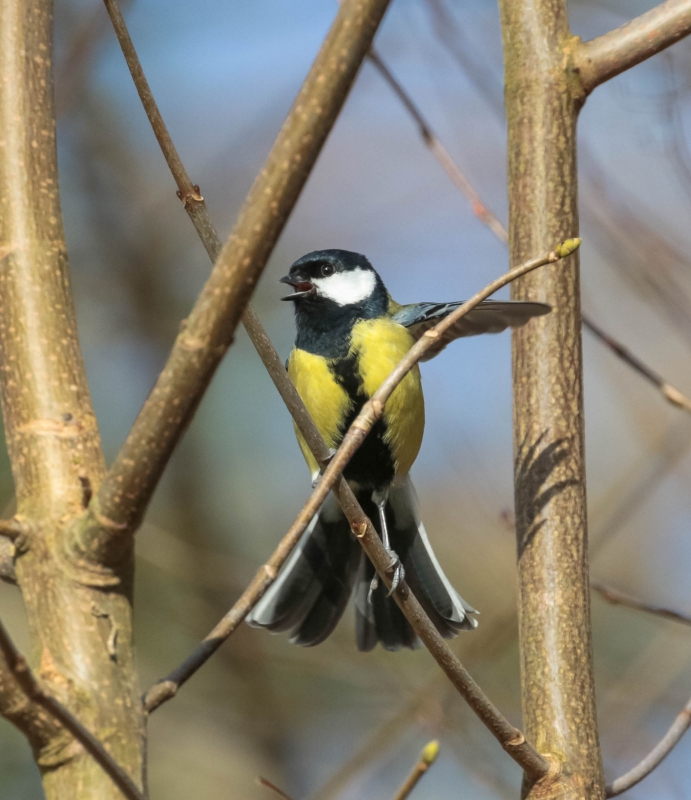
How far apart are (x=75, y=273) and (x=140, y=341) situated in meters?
0.50

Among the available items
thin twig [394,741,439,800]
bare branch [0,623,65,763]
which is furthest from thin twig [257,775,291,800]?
bare branch [0,623,65,763]

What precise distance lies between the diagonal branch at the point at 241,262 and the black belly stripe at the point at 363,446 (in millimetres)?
1336

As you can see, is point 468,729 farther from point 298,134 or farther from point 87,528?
point 298,134

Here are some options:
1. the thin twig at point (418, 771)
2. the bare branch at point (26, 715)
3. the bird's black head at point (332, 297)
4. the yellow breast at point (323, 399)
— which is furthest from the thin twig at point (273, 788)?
the bird's black head at point (332, 297)

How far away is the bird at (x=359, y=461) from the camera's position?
2283mm

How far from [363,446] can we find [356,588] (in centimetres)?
41

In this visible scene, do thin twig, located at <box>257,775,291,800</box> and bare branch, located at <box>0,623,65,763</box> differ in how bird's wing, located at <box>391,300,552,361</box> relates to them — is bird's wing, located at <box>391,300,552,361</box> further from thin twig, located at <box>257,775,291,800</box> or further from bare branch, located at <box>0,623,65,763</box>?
bare branch, located at <box>0,623,65,763</box>

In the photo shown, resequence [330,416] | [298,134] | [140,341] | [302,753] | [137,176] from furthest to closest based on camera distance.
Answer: [137,176]
[140,341]
[302,753]
[330,416]
[298,134]

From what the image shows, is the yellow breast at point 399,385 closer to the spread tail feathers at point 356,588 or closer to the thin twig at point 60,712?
the spread tail feathers at point 356,588

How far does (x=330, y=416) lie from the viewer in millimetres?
2289

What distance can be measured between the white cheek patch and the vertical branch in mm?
786

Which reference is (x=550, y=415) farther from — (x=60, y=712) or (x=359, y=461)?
(x=60, y=712)

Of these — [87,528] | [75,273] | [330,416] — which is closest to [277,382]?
[87,528]

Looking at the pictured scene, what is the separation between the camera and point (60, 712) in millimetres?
831
